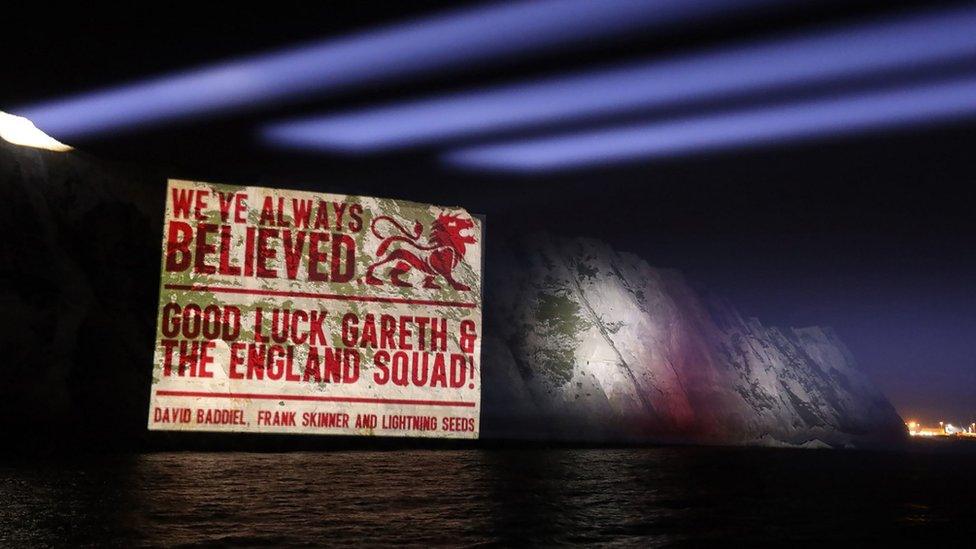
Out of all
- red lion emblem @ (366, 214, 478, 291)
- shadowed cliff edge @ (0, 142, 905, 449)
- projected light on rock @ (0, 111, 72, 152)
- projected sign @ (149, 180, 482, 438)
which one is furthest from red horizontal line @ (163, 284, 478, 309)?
projected light on rock @ (0, 111, 72, 152)

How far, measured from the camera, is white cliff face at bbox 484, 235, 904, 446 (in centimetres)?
4700

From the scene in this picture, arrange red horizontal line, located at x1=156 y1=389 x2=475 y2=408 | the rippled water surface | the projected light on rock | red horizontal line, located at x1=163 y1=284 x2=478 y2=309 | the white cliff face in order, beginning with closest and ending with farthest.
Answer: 1. the rippled water surface
2. red horizontal line, located at x1=156 y1=389 x2=475 y2=408
3. red horizontal line, located at x1=163 y1=284 x2=478 y2=309
4. the projected light on rock
5. the white cliff face

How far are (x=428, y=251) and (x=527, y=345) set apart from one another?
2547 centimetres

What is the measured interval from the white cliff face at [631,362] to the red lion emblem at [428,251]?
72.2 ft

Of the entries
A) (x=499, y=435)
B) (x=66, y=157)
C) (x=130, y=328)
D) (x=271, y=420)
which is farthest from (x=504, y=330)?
(x=271, y=420)

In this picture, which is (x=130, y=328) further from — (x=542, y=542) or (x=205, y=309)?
(x=542, y=542)

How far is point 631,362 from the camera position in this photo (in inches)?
2045

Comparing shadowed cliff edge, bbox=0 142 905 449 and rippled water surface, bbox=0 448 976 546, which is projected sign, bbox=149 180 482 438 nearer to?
rippled water surface, bbox=0 448 976 546

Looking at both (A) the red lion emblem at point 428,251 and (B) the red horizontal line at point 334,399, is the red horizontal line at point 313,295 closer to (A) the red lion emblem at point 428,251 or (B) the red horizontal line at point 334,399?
(A) the red lion emblem at point 428,251

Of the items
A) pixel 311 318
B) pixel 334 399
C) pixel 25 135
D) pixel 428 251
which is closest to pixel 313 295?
pixel 311 318

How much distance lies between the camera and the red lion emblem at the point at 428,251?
23844mm

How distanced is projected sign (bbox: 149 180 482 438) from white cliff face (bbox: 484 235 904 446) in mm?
21897

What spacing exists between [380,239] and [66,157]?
21.0m

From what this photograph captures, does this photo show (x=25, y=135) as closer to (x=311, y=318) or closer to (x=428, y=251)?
(x=311, y=318)
